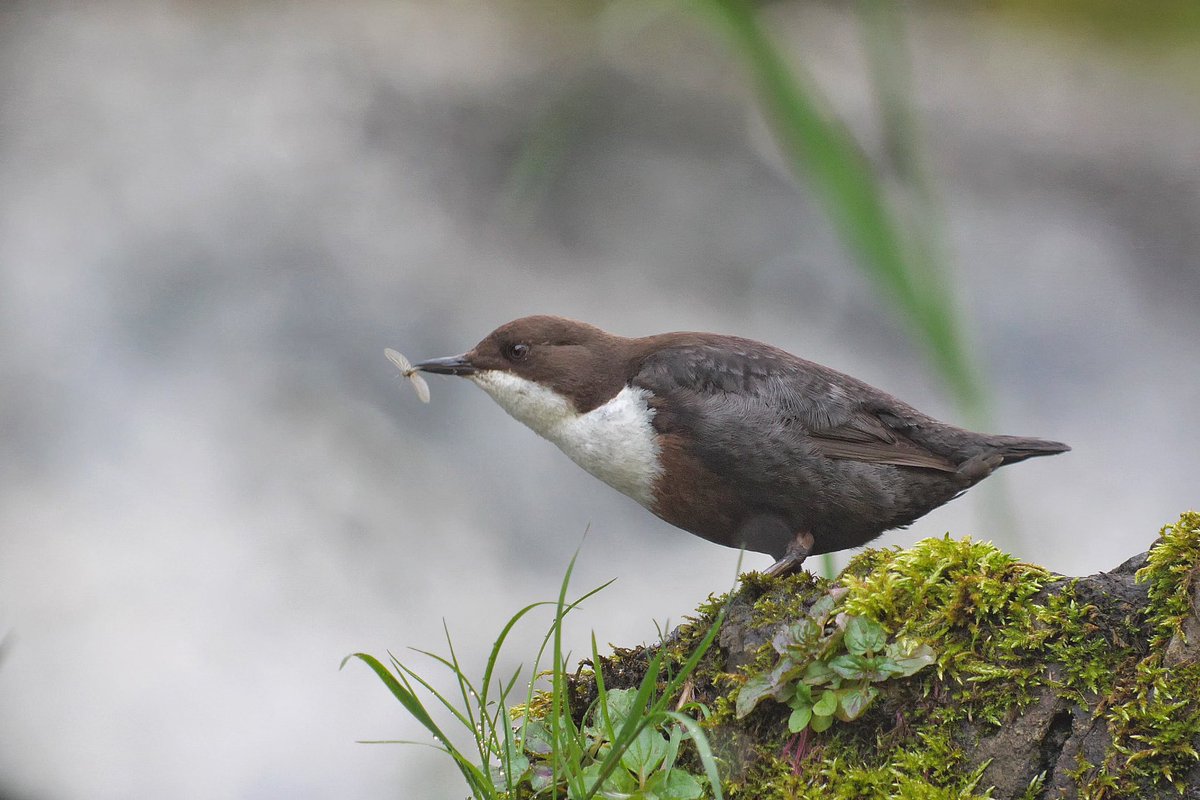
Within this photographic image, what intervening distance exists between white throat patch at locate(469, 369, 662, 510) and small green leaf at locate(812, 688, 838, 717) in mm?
1117

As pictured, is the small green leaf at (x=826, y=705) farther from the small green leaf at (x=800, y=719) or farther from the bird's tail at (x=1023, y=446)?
the bird's tail at (x=1023, y=446)

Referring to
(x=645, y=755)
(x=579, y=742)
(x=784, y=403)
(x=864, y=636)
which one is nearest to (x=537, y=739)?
(x=579, y=742)

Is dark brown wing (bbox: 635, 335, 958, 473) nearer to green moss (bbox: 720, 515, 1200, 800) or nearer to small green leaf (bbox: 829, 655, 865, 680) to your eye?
green moss (bbox: 720, 515, 1200, 800)

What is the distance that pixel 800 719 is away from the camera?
2057mm

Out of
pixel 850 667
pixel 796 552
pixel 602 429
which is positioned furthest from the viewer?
pixel 602 429

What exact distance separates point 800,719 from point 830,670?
111 mm

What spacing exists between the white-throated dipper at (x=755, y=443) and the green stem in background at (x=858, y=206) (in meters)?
2.08

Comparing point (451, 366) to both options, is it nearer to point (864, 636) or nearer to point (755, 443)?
point (755, 443)

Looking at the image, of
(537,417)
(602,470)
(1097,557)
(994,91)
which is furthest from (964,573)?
(994,91)

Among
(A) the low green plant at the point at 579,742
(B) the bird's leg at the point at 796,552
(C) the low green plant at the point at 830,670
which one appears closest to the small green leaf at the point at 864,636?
(C) the low green plant at the point at 830,670

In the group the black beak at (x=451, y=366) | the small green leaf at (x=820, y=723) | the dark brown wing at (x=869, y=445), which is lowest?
the small green leaf at (x=820, y=723)

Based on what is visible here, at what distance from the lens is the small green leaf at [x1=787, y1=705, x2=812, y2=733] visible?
205 centimetres

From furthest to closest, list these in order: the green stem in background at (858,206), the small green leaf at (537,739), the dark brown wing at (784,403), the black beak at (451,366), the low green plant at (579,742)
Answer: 1. the black beak at (451,366)
2. the dark brown wing at (784,403)
3. the small green leaf at (537,739)
4. the low green plant at (579,742)
5. the green stem in background at (858,206)

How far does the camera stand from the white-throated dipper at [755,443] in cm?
302
